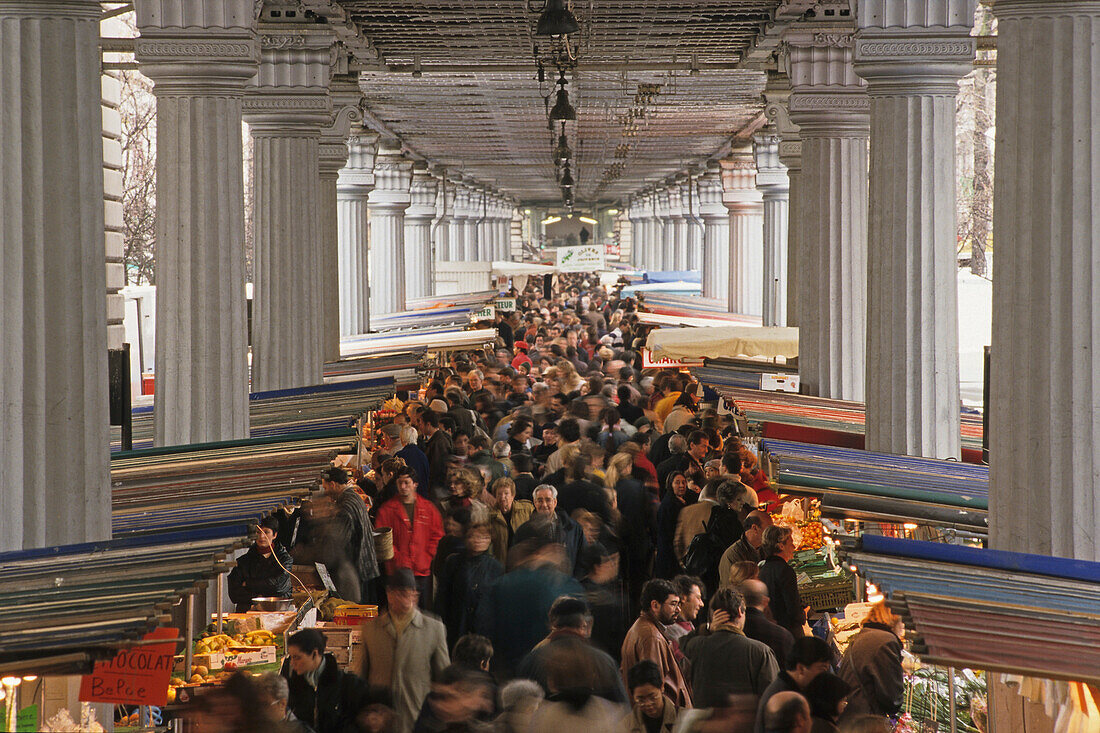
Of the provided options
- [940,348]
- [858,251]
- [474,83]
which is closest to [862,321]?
[858,251]

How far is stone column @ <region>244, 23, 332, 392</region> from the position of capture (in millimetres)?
15391

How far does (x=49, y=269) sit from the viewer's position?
6.47 meters

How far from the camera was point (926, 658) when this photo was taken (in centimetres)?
423

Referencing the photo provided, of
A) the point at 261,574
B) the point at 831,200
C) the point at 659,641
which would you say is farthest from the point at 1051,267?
the point at 831,200

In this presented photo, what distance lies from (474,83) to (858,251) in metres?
9.45

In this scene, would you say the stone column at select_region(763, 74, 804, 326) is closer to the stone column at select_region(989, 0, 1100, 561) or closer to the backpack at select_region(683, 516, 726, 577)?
the backpack at select_region(683, 516, 726, 577)

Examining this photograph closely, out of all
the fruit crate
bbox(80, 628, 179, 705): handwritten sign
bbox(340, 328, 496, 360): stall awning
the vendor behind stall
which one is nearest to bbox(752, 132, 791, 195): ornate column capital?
bbox(340, 328, 496, 360): stall awning

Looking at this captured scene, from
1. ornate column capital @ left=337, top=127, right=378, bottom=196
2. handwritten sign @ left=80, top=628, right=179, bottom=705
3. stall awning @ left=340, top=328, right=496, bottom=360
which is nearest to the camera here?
handwritten sign @ left=80, top=628, right=179, bottom=705

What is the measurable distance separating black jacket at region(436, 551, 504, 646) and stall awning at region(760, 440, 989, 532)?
1.84 m

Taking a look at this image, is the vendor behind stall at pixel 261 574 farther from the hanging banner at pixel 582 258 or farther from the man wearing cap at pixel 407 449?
the hanging banner at pixel 582 258

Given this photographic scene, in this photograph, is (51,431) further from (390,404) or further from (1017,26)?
(390,404)

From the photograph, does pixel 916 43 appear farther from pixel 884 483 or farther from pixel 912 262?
pixel 884 483

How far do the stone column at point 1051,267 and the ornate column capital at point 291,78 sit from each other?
1019 cm

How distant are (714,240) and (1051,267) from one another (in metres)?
38.8
